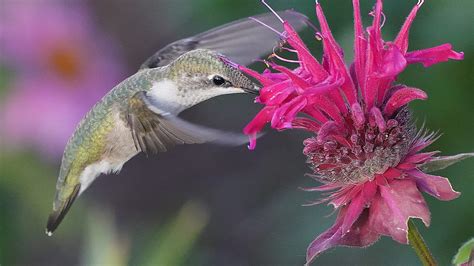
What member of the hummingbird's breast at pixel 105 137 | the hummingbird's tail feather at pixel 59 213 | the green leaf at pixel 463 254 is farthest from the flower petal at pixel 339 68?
the hummingbird's tail feather at pixel 59 213

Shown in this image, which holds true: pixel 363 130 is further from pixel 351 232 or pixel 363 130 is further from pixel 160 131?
pixel 160 131

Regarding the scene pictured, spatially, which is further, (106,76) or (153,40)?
(153,40)

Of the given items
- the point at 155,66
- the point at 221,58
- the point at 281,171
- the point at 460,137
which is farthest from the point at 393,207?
the point at 281,171

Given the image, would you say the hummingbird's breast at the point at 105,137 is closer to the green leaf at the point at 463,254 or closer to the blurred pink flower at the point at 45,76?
the green leaf at the point at 463,254

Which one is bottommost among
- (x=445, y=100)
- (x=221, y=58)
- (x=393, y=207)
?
(x=445, y=100)

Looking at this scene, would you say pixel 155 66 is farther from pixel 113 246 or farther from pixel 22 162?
pixel 22 162

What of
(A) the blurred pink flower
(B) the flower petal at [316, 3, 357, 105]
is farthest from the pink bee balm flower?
(A) the blurred pink flower

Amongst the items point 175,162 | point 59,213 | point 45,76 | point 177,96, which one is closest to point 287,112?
point 177,96
